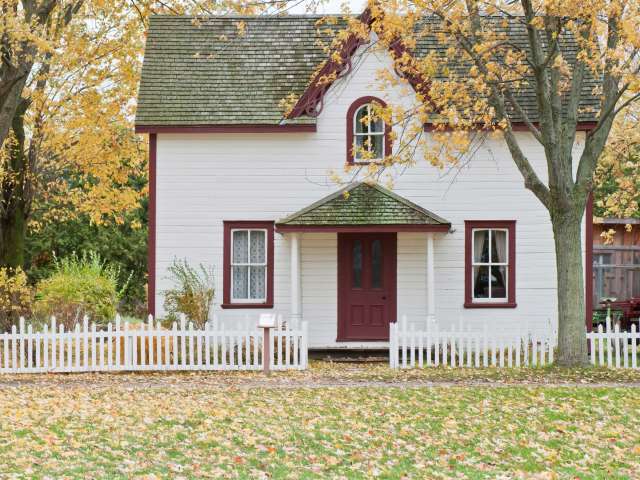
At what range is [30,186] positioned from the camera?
90.9 ft

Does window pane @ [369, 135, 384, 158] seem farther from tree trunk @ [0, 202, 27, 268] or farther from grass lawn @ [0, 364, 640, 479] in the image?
tree trunk @ [0, 202, 27, 268]

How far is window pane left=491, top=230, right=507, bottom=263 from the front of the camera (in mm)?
21578

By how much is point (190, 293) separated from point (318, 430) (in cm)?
956

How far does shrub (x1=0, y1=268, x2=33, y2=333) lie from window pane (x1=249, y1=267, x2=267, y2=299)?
16.4ft

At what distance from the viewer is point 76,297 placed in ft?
76.8

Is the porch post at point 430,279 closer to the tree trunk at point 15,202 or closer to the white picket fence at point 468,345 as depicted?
the white picket fence at point 468,345

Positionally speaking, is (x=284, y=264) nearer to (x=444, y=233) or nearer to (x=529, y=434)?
(x=444, y=233)

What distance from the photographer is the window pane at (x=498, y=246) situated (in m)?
21.6

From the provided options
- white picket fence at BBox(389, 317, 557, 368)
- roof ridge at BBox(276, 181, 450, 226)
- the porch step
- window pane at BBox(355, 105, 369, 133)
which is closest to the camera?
white picket fence at BBox(389, 317, 557, 368)

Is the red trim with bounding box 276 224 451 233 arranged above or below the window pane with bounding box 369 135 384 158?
below

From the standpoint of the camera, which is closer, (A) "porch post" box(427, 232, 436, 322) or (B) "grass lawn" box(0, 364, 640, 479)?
(B) "grass lawn" box(0, 364, 640, 479)

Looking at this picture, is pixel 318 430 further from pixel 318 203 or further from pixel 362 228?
pixel 318 203

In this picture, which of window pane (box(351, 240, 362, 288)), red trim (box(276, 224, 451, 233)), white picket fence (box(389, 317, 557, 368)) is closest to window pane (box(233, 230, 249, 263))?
red trim (box(276, 224, 451, 233))

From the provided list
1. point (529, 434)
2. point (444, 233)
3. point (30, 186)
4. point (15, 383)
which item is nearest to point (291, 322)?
point (444, 233)
